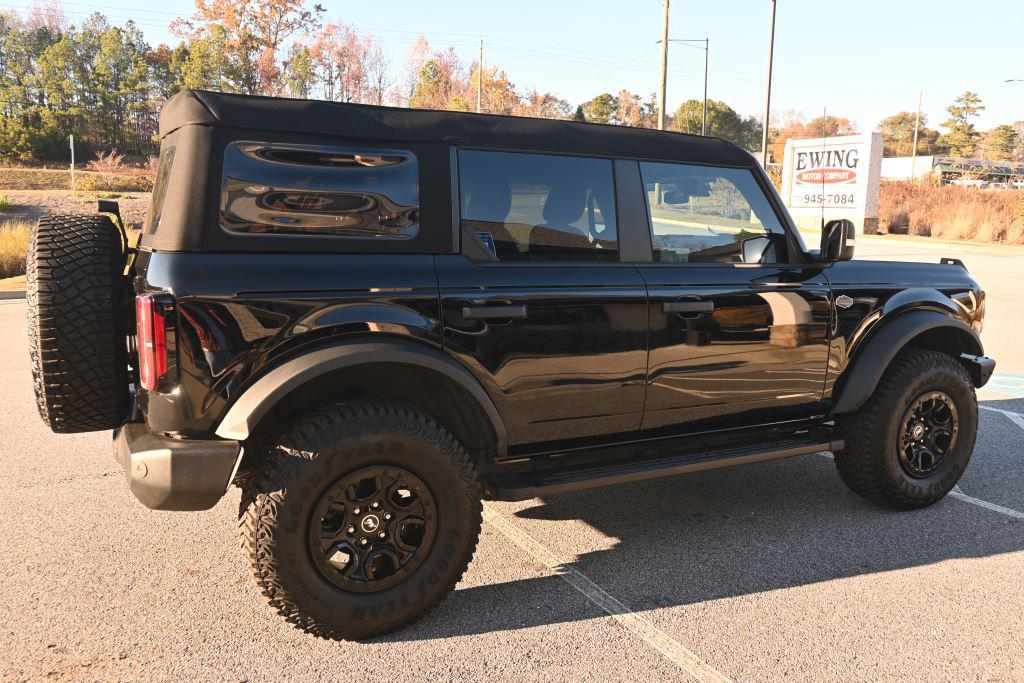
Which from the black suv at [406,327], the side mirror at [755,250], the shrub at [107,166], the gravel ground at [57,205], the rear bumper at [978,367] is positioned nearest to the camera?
the black suv at [406,327]

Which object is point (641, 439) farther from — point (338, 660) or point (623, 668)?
point (338, 660)

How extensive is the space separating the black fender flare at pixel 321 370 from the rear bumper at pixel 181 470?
77 millimetres

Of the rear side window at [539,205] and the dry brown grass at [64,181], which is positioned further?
the dry brown grass at [64,181]

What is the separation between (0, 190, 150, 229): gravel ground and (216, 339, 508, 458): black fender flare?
2620 centimetres

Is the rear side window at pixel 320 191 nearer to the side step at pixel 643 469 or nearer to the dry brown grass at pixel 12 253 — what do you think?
the side step at pixel 643 469

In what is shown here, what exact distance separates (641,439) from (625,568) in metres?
0.59

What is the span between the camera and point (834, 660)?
9.30 ft

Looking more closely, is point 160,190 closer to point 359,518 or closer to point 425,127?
point 425,127

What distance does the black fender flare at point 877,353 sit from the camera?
13.4ft

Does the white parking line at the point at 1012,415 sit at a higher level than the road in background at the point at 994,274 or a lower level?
lower

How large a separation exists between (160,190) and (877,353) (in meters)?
3.50

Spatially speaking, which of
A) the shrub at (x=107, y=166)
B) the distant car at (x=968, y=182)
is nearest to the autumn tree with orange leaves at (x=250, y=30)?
the shrub at (x=107, y=166)

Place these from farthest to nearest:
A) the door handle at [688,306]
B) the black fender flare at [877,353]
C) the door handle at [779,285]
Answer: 1. the black fender flare at [877,353]
2. the door handle at [779,285]
3. the door handle at [688,306]

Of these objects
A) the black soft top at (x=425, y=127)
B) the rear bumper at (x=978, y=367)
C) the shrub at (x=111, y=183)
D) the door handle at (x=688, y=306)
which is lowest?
the rear bumper at (x=978, y=367)
